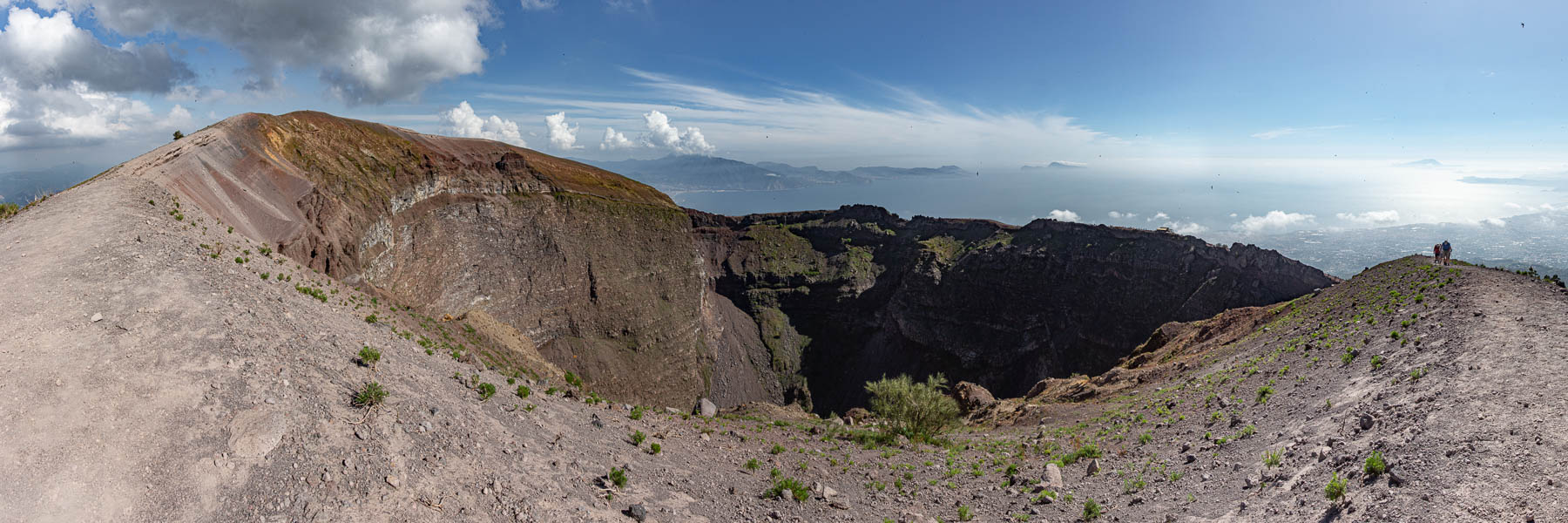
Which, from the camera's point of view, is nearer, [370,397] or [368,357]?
[370,397]

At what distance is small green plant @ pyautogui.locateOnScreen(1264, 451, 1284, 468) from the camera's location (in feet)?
39.8

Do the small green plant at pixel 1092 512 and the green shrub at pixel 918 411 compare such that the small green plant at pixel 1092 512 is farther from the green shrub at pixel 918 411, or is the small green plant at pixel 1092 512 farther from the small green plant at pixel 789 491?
the green shrub at pixel 918 411

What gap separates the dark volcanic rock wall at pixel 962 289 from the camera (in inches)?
1972

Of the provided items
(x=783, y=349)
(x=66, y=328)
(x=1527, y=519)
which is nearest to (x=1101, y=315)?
(x=783, y=349)

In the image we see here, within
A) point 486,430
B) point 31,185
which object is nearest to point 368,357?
point 486,430

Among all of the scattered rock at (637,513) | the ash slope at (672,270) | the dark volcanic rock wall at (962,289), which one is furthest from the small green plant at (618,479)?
the dark volcanic rock wall at (962,289)

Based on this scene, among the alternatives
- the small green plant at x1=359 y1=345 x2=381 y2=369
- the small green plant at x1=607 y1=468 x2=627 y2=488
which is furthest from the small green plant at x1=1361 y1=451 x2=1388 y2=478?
the small green plant at x1=359 y1=345 x2=381 y2=369

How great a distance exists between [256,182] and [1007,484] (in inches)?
1571

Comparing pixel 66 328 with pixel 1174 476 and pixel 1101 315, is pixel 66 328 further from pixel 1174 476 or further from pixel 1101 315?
pixel 1101 315

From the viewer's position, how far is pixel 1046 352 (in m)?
56.5

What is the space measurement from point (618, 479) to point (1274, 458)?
15.0 meters

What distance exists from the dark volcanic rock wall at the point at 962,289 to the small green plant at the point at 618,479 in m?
52.4

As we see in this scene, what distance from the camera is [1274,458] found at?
1223cm

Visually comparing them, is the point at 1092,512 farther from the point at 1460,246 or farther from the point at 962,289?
the point at 1460,246
